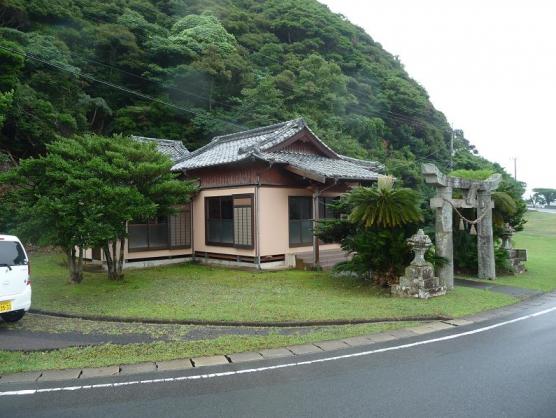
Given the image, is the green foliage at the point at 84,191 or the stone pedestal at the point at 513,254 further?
the stone pedestal at the point at 513,254

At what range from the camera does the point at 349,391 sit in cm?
477

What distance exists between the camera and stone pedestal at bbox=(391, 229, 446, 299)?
1041 cm

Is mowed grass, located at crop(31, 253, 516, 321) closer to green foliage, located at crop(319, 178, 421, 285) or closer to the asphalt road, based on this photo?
green foliage, located at crop(319, 178, 421, 285)

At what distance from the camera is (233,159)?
14977 mm

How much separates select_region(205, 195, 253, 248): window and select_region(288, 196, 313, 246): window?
1.74 meters

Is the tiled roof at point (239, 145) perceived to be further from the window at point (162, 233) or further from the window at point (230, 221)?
the window at point (162, 233)

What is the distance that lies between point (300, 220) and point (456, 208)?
18.6 ft

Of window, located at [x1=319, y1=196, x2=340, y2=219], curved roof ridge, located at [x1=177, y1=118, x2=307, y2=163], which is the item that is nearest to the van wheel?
window, located at [x1=319, y1=196, x2=340, y2=219]

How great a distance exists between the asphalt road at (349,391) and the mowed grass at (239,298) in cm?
255

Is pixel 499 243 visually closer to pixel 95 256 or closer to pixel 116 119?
pixel 95 256

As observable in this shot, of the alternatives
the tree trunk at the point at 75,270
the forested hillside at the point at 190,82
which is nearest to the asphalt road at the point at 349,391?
the tree trunk at the point at 75,270

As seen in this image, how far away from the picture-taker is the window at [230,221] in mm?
15266

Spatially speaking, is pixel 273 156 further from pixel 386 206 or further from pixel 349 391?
pixel 349 391

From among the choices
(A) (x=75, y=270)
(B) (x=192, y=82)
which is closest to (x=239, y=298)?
(A) (x=75, y=270)
